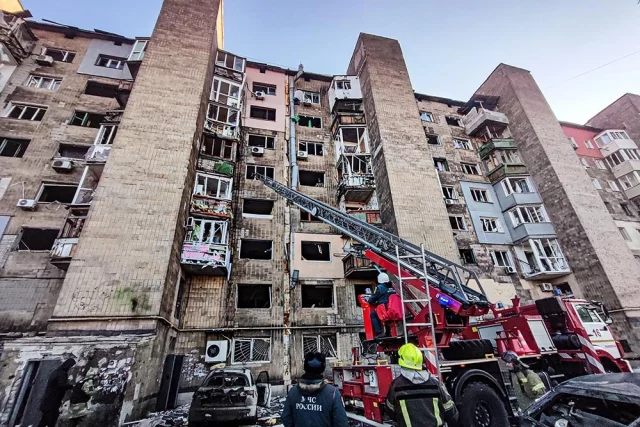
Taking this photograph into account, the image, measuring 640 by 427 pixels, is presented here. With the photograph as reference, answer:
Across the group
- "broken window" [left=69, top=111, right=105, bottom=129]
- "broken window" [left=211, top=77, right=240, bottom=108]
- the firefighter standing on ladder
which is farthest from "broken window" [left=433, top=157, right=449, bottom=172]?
"broken window" [left=69, top=111, right=105, bottom=129]

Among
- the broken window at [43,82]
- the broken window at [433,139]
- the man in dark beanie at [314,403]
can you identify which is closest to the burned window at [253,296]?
the man in dark beanie at [314,403]

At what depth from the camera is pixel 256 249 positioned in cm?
1684

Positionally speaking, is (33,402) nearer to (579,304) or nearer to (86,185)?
(86,185)

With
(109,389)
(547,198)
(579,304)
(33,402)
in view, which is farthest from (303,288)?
(547,198)

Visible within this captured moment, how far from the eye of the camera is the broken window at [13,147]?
15.5 meters

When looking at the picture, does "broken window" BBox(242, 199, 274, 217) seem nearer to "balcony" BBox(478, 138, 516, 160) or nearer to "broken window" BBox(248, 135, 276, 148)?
"broken window" BBox(248, 135, 276, 148)

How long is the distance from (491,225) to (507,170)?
4.78 m

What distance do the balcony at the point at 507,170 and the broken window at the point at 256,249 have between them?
59.8 feet

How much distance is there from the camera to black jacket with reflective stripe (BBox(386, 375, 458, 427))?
338 centimetres

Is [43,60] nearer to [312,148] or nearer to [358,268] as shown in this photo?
[312,148]

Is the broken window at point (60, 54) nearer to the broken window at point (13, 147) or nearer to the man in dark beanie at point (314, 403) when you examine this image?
the broken window at point (13, 147)

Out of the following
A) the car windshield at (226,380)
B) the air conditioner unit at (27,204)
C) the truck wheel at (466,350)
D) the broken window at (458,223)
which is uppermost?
the broken window at (458,223)

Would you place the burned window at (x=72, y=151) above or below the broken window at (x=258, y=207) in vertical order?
above

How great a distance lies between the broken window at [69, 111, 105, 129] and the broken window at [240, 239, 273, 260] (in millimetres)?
11971
